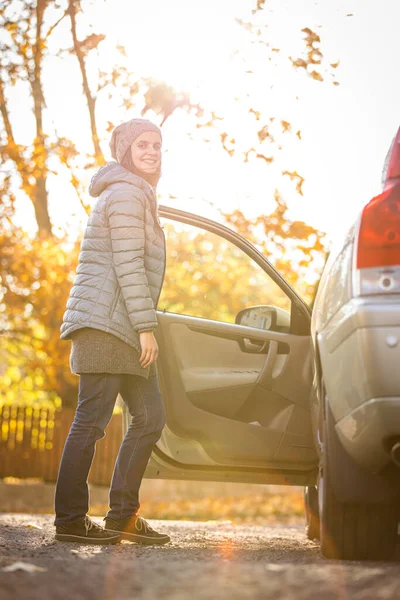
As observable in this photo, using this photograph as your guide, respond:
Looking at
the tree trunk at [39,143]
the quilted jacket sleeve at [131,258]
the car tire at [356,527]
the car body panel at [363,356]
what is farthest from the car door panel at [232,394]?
the tree trunk at [39,143]

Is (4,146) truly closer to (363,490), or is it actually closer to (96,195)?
(96,195)

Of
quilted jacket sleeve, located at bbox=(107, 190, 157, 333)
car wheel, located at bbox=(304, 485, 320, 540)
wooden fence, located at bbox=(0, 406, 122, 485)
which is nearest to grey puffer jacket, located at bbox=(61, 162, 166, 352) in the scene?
quilted jacket sleeve, located at bbox=(107, 190, 157, 333)

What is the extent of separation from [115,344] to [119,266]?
38cm

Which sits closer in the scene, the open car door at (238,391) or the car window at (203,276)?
the open car door at (238,391)

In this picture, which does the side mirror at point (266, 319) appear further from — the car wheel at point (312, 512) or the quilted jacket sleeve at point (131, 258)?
the car wheel at point (312, 512)

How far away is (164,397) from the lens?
16.4 ft

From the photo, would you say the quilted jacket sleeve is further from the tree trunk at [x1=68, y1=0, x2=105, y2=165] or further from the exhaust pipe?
the tree trunk at [x1=68, y1=0, x2=105, y2=165]

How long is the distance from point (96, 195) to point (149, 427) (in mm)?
1236

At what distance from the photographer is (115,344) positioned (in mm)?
4410

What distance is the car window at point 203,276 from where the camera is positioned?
548 inches

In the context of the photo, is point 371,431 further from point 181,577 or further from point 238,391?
point 238,391

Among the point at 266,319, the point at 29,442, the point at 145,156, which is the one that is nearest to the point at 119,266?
the point at 145,156

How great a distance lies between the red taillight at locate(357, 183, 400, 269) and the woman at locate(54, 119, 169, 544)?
138 cm

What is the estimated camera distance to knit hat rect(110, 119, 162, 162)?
4.73m
